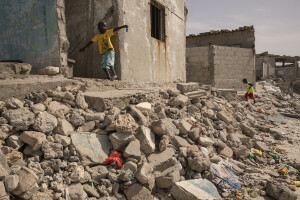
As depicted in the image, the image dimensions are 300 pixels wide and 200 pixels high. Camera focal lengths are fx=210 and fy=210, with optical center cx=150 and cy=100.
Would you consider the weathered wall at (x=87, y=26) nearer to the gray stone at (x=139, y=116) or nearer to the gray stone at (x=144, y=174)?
the gray stone at (x=139, y=116)

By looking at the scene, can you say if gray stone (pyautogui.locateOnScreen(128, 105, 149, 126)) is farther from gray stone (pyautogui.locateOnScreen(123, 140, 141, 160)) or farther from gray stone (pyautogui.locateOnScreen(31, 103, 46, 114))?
gray stone (pyautogui.locateOnScreen(31, 103, 46, 114))

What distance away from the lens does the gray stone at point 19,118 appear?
82.0 inches

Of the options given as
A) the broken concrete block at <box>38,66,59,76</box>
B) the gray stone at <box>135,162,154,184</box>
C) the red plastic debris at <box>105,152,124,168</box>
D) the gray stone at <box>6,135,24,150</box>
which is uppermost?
the broken concrete block at <box>38,66,59,76</box>

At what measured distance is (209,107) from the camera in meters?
4.73

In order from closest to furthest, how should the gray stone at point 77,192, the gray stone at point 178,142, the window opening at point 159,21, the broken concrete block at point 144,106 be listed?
the gray stone at point 77,192, the gray stone at point 178,142, the broken concrete block at point 144,106, the window opening at point 159,21

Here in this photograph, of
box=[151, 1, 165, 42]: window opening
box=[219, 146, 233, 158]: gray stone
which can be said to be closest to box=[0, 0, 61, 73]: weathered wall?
box=[151, 1, 165, 42]: window opening

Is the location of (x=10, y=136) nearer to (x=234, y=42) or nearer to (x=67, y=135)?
(x=67, y=135)

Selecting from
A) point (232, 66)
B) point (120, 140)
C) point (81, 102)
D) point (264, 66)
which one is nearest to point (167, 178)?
point (120, 140)

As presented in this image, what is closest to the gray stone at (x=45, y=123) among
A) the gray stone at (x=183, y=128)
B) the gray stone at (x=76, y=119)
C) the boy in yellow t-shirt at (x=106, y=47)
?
the gray stone at (x=76, y=119)

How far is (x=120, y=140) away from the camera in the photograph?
244 cm

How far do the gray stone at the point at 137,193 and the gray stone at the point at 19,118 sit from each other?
1209 mm

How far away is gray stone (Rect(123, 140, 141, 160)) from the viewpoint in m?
2.35

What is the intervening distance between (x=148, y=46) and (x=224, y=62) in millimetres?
6186

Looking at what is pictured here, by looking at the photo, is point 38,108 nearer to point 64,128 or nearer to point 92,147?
point 64,128
